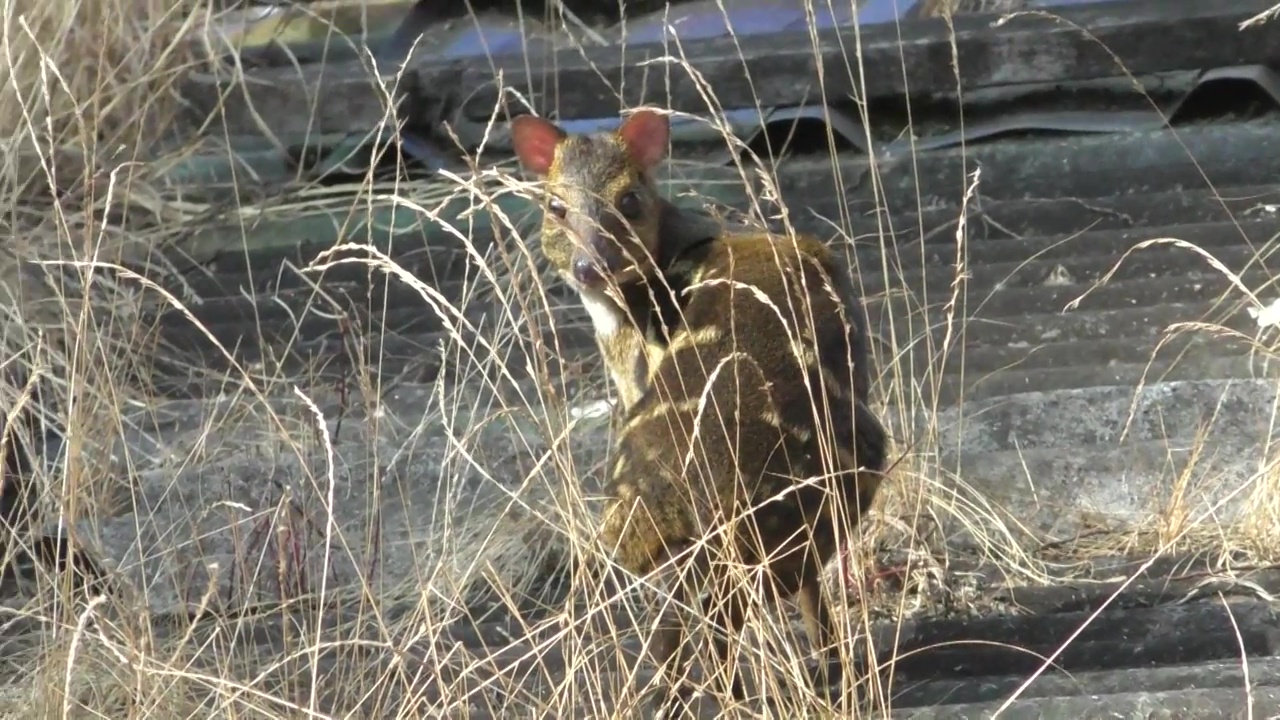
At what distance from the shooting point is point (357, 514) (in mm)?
5191

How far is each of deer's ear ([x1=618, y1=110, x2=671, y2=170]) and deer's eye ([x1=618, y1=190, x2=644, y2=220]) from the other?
158mm

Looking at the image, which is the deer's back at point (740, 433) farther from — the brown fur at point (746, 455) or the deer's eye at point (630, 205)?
the deer's eye at point (630, 205)

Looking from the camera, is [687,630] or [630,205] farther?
[630,205]

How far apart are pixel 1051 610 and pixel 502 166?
3.35 m

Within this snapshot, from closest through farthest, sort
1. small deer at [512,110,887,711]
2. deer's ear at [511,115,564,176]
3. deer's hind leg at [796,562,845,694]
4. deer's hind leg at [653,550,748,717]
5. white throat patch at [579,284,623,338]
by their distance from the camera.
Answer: deer's hind leg at [653,550,748,717] → small deer at [512,110,887,711] → deer's hind leg at [796,562,845,694] → white throat patch at [579,284,623,338] → deer's ear at [511,115,564,176]

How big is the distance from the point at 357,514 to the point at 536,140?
1242 mm

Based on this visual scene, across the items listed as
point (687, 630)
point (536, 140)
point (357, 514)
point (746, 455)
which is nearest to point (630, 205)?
point (536, 140)

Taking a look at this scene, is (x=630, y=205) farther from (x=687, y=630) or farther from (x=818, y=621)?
(x=687, y=630)

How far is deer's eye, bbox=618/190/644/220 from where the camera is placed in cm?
476

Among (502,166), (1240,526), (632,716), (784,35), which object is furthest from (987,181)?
(632,716)

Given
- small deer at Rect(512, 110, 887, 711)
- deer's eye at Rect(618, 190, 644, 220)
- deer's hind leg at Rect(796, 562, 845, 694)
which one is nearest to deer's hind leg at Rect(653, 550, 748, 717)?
small deer at Rect(512, 110, 887, 711)

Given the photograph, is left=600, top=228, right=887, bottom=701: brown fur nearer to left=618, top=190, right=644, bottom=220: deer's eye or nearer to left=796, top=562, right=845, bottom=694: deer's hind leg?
left=796, top=562, right=845, bottom=694: deer's hind leg

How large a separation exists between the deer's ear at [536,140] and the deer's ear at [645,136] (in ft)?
0.62

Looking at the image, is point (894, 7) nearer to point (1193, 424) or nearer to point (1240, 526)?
point (1193, 424)
